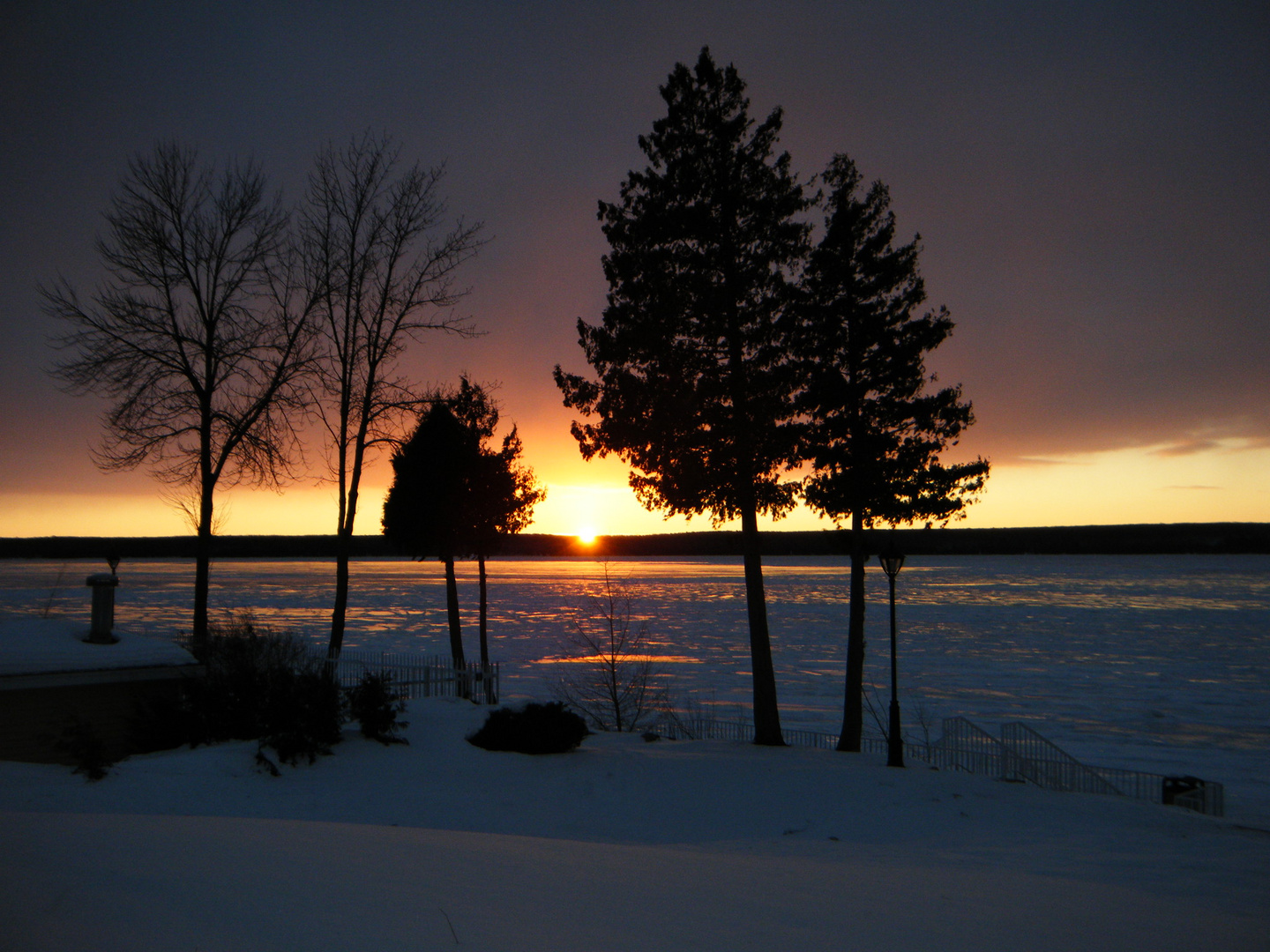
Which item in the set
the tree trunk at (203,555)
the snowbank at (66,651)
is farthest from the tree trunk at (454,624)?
the snowbank at (66,651)

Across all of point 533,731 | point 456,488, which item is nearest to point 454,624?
point 456,488

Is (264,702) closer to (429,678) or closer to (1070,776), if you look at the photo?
(429,678)

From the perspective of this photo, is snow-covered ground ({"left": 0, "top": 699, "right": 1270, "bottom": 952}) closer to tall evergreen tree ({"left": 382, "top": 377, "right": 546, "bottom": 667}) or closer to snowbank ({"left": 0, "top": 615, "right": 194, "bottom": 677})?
snowbank ({"left": 0, "top": 615, "right": 194, "bottom": 677})

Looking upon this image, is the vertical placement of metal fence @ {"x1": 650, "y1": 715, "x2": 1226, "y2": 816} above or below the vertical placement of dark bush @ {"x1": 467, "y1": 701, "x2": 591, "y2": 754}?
below

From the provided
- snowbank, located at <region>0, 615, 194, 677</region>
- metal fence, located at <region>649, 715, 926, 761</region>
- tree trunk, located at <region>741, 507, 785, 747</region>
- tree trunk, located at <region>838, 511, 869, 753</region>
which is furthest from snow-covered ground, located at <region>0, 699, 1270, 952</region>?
metal fence, located at <region>649, 715, 926, 761</region>

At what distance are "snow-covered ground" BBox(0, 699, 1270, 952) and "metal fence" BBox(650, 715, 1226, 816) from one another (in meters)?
1.92

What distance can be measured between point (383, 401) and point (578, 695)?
12.0 metres

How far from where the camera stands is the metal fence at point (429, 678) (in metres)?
18.6

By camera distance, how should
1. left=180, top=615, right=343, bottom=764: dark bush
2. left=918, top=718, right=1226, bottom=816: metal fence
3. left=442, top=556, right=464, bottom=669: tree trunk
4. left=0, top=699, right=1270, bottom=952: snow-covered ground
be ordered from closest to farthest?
1. left=0, top=699, right=1270, bottom=952: snow-covered ground
2. left=180, top=615, right=343, bottom=764: dark bush
3. left=918, top=718, right=1226, bottom=816: metal fence
4. left=442, top=556, right=464, bottom=669: tree trunk

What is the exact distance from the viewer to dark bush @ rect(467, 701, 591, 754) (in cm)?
1430

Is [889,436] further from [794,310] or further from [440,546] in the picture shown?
[440,546]

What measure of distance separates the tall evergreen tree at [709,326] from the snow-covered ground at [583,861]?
6153 millimetres

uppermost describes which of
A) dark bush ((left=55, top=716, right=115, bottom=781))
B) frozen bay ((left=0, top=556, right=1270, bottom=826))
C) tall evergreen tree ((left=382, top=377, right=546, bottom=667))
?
tall evergreen tree ((left=382, top=377, right=546, bottom=667))

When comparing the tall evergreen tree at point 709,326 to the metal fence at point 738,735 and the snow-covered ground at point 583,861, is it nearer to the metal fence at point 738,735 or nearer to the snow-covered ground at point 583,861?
the metal fence at point 738,735
